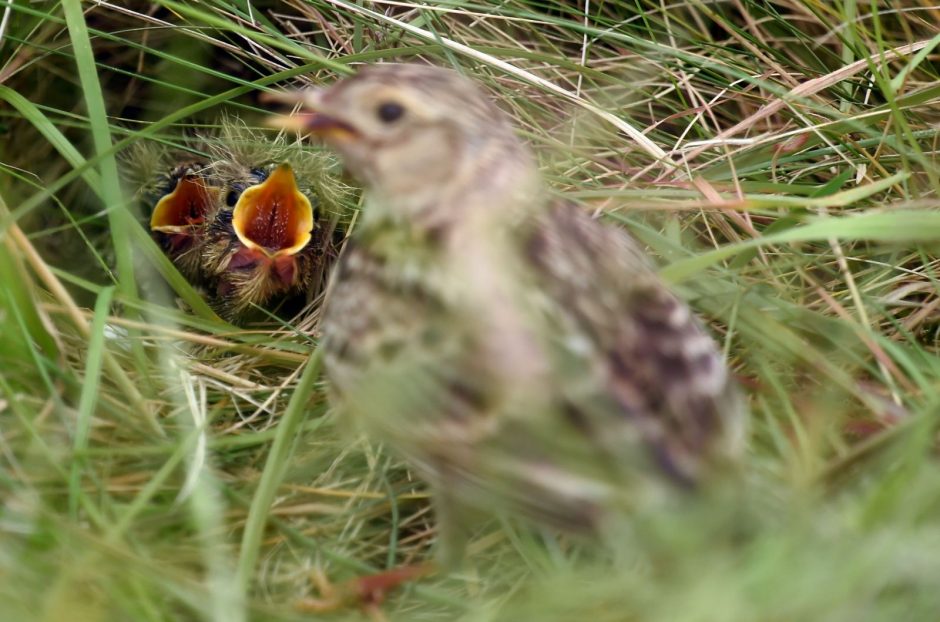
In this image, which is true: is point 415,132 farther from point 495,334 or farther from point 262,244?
point 262,244

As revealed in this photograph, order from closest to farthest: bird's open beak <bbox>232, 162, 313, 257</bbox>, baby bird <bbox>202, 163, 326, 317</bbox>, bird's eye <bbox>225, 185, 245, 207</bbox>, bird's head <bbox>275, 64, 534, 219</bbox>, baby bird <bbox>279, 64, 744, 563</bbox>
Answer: baby bird <bbox>279, 64, 744, 563</bbox> < bird's head <bbox>275, 64, 534, 219</bbox> < baby bird <bbox>202, 163, 326, 317</bbox> < bird's open beak <bbox>232, 162, 313, 257</bbox> < bird's eye <bbox>225, 185, 245, 207</bbox>

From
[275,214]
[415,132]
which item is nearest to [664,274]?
[415,132]

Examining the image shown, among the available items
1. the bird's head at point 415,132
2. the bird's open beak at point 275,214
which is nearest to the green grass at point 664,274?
the bird's open beak at point 275,214

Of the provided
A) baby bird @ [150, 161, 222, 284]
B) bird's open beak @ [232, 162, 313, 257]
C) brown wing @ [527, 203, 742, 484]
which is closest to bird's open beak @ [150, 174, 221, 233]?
baby bird @ [150, 161, 222, 284]

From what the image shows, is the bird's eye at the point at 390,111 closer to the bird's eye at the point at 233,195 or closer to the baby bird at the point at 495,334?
the baby bird at the point at 495,334

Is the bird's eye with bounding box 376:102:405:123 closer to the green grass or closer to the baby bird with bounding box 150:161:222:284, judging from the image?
the green grass

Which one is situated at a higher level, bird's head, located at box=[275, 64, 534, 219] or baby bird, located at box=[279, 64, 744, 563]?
bird's head, located at box=[275, 64, 534, 219]
